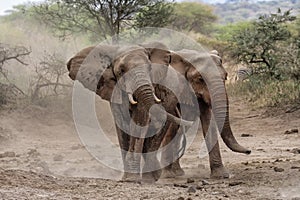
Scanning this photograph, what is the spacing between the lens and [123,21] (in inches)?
634

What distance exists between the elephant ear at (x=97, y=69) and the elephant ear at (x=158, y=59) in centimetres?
43

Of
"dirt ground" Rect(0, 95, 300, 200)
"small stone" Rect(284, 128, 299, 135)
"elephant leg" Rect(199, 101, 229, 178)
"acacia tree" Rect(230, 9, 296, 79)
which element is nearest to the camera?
"dirt ground" Rect(0, 95, 300, 200)

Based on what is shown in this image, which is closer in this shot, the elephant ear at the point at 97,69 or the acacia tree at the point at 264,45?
the elephant ear at the point at 97,69

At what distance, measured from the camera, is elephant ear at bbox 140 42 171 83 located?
24.8 feet

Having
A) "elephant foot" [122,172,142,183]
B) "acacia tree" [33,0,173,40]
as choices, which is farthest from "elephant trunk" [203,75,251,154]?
"acacia tree" [33,0,173,40]

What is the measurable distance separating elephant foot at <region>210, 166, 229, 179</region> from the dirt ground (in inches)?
3.1

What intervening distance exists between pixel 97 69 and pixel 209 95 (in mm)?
1387

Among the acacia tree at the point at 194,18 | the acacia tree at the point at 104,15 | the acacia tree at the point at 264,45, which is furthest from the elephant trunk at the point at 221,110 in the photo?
the acacia tree at the point at 194,18

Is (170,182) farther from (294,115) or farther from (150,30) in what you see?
(150,30)

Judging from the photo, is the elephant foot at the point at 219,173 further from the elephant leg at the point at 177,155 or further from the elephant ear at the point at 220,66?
the elephant ear at the point at 220,66

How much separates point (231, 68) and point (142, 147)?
14417 mm

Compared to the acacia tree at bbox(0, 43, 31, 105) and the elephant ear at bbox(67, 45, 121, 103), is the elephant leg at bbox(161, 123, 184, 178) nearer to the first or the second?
the elephant ear at bbox(67, 45, 121, 103)

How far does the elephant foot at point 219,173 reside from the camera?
7592 millimetres

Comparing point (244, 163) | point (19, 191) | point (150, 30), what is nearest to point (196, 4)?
point (150, 30)
